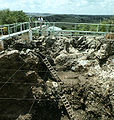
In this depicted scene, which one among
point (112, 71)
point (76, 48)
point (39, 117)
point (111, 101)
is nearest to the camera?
point (111, 101)

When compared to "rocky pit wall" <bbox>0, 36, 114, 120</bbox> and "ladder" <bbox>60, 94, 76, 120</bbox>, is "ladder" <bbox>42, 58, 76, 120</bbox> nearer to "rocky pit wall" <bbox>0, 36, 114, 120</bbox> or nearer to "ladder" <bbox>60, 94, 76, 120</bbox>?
"ladder" <bbox>60, 94, 76, 120</bbox>

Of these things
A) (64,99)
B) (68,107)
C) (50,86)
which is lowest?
(68,107)

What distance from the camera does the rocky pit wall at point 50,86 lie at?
7715mm

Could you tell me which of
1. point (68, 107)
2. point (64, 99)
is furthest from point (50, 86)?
point (68, 107)

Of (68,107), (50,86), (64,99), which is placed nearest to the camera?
(68,107)

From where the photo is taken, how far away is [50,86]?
8398 mm

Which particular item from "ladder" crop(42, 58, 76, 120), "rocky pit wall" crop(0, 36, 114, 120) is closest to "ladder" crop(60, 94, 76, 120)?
"ladder" crop(42, 58, 76, 120)

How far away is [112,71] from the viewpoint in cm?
864

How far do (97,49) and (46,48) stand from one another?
3.32 meters

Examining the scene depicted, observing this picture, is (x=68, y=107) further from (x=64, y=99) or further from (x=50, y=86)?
(x=50, y=86)

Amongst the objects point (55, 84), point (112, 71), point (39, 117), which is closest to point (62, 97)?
point (55, 84)

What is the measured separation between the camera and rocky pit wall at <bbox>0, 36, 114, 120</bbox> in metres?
7.71

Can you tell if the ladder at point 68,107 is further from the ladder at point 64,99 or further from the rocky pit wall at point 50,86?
the rocky pit wall at point 50,86

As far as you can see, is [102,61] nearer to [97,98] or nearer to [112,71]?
[112,71]
